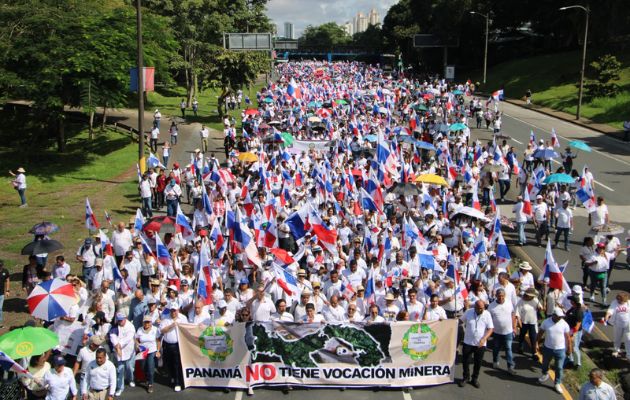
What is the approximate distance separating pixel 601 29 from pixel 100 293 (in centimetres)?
4972

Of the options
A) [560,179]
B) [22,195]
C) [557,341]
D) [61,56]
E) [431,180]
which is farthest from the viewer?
[61,56]

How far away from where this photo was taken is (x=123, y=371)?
9656 millimetres

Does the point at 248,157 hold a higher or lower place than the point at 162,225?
higher

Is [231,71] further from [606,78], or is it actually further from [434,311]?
[434,311]

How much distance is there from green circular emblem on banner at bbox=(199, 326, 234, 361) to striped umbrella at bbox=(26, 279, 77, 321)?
214cm

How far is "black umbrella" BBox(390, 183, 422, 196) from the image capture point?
16484 mm

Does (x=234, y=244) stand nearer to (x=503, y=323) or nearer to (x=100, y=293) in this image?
(x=100, y=293)

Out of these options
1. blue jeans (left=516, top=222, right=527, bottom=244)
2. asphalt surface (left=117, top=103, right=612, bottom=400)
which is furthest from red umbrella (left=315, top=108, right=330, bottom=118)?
blue jeans (left=516, top=222, right=527, bottom=244)

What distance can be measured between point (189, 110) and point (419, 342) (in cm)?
3988

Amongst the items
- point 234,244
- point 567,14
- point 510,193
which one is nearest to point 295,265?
point 234,244

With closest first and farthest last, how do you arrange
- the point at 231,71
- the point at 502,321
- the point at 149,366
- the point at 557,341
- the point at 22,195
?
the point at 557,341
the point at 149,366
the point at 502,321
the point at 22,195
the point at 231,71

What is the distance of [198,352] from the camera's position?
9.76m

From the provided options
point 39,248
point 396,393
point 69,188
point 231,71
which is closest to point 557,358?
point 396,393

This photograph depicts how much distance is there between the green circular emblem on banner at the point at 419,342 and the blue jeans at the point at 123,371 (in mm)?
4135
